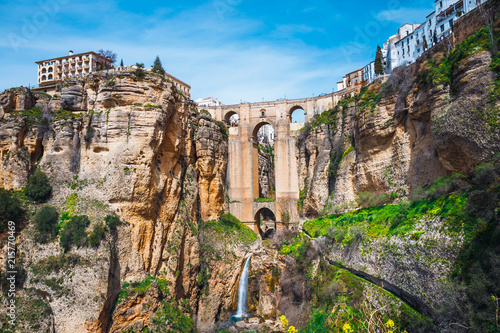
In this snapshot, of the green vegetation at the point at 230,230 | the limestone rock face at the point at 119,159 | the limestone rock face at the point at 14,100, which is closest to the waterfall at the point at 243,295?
the limestone rock face at the point at 119,159

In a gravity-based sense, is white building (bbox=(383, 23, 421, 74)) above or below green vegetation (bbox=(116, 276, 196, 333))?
above

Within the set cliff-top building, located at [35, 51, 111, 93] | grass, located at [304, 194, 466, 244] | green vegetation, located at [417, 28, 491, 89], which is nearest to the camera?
grass, located at [304, 194, 466, 244]

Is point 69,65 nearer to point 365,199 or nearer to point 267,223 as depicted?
point 267,223

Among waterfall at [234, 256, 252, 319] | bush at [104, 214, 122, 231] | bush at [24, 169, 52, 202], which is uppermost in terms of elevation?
bush at [24, 169, 52, 202]

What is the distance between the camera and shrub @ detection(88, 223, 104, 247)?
20516 millimetres

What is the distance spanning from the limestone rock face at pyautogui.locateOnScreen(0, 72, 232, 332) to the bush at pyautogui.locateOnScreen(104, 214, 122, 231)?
55 cm

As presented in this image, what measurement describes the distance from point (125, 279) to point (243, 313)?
33.7 feet

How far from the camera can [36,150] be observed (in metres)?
24.8

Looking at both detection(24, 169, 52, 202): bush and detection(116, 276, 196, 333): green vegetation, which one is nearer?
detection(116, 276, 196, 333): green vegetation

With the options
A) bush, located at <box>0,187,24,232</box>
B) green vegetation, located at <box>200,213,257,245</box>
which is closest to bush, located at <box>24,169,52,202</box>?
bush, located at <box>0,187,24,232</box>

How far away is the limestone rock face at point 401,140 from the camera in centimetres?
1564

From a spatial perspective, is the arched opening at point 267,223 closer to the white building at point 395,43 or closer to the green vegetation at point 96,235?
the white building at point 395,43

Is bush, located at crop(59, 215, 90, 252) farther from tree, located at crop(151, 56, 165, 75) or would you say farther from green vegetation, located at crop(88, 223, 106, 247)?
tree, located at crop(151, 56, 165, 75)

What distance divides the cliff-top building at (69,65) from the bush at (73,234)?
1082 inches
